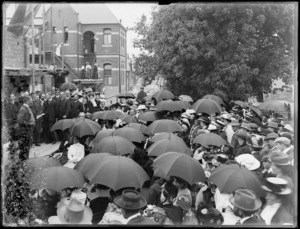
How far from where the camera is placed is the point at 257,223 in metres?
3.77

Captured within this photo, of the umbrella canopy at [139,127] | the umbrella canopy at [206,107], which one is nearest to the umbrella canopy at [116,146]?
the umbrella canopy at [139,127]

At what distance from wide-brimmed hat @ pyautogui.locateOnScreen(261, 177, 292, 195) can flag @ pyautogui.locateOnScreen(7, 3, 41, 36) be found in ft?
42.0

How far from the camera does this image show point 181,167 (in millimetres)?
5105

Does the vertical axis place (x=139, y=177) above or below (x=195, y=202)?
above

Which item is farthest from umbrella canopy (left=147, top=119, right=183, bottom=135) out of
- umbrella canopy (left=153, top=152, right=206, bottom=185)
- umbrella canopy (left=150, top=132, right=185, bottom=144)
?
umbrella canopy (left=153, top=152, right=206, bottom=185)

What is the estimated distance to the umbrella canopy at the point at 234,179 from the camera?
14.9ft

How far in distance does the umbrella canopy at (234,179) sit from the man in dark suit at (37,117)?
8.05 metres

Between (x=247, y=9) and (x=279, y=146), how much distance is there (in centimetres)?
1059

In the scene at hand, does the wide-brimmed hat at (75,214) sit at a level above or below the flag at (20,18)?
below

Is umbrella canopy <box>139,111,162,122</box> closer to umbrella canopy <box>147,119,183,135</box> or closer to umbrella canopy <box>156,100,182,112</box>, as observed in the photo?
umbrella canopy <box>156,100,182,112</box>

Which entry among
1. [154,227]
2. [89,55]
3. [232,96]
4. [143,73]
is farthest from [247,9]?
[89,55]

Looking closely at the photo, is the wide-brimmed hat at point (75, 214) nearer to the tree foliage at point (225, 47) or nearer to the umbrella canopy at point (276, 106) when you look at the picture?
the umbrella canopy at point (276, 106)

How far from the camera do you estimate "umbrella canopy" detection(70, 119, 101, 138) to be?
302 inches

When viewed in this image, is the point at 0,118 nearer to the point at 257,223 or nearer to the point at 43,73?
the point at 257,223
